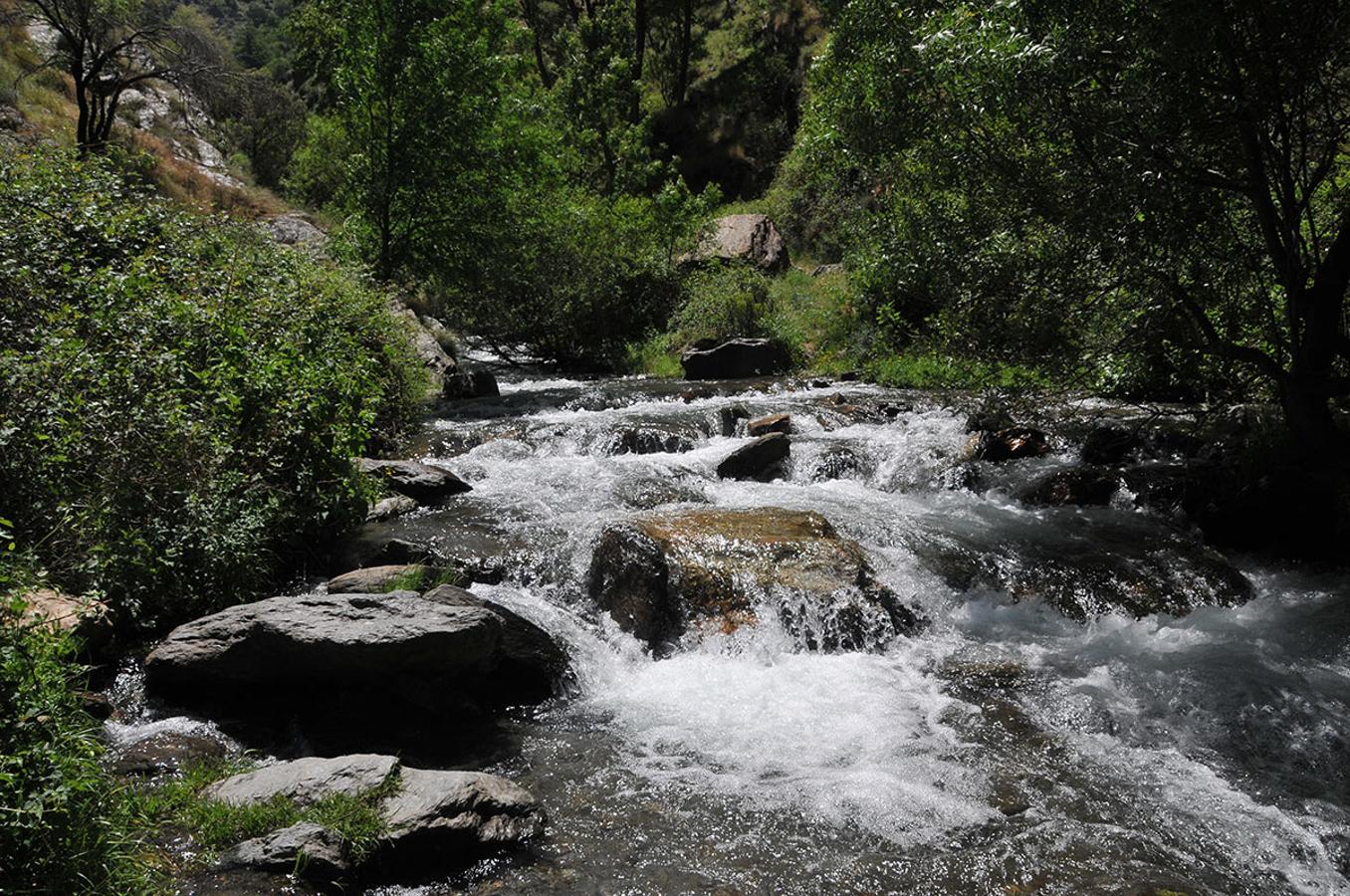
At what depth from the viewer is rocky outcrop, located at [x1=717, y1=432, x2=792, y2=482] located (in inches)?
516

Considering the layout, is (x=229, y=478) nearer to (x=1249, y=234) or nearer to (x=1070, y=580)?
(x=1070, y=580)

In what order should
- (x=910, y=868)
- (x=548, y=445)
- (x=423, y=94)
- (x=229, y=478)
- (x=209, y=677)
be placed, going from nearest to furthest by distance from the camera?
1. (x=910, y=868)
2. (x=209, y=677)
3. (x=229, y=478)
4. (x=548, y=445)
5. (x=423, y=94)

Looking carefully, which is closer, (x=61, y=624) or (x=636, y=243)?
(x=61, y=624)

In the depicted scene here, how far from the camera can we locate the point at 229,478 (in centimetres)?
803

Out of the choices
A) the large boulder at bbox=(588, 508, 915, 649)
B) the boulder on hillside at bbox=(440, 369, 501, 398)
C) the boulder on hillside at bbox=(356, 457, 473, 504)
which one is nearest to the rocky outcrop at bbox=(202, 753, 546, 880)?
the large boulder at bbox=(588, 508, 915, 649)

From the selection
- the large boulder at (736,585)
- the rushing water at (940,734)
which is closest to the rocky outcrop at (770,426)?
the rushing water at (940,734)

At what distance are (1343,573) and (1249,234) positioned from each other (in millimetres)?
3977

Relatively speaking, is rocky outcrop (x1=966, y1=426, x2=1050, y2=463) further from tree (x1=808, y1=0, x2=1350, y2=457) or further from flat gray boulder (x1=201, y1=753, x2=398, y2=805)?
flat gray boulder (x1=201, y1=753, x2=398, y2=805)

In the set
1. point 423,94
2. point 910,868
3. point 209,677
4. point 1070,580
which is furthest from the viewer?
point 423,94

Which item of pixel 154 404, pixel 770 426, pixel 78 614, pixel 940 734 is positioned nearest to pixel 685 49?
pixel 770 426

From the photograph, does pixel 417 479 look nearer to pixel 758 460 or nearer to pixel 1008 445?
pixel 758 460

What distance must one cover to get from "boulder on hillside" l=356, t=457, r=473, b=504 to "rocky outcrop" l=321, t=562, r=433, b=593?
281 cm

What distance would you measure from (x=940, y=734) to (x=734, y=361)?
1616 centimetres

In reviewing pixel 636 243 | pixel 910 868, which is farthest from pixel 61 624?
pixel 636 243
